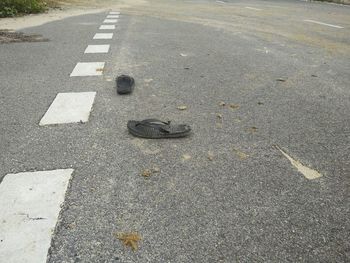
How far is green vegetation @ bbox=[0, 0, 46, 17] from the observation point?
1055cm

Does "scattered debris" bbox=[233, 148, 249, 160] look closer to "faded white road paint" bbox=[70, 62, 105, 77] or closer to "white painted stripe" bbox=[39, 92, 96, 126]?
"white painted stripe" bbox=[39, 92, 96, 126]

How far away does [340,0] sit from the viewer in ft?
65.1

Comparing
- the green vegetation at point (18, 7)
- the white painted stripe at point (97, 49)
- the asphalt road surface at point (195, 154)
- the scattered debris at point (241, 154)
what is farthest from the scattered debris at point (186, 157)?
the green vegetation at point (18, 7)

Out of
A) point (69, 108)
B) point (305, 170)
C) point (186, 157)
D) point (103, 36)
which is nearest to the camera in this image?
point (305, 170)

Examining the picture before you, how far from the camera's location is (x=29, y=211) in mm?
2273

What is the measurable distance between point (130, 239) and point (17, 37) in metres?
6.57

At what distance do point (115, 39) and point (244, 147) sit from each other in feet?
17.3

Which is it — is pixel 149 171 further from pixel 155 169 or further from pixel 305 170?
pixel 305 170

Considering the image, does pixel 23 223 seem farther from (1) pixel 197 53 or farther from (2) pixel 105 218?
(1) pixel 197 53

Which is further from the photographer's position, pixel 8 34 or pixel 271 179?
pixel 8 34

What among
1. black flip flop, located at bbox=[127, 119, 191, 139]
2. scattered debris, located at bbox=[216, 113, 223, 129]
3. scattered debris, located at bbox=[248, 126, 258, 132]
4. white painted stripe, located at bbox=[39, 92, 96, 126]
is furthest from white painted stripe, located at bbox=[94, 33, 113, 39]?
scattered debris, located at bbox=[248, 126, 258, 132]

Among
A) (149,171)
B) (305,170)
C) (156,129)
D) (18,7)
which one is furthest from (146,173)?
(18,7)

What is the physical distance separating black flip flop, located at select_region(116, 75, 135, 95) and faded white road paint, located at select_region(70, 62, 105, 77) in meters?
0.60

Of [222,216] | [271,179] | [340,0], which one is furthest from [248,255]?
[340,0]
